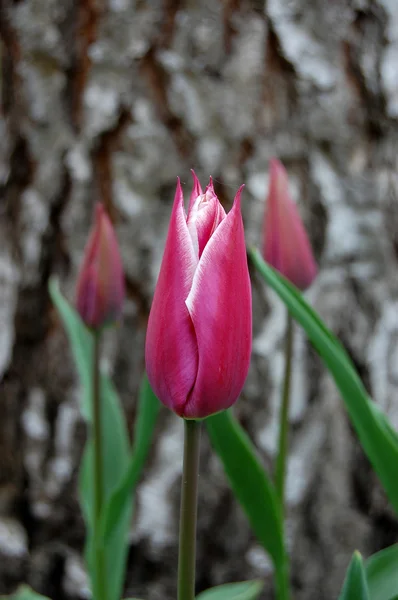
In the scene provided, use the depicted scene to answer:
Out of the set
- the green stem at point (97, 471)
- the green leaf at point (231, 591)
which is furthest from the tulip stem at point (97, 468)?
the green leaf at point (231, 591)

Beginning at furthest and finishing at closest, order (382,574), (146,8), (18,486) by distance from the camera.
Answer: (18,486) → (146,8) → (382,574)

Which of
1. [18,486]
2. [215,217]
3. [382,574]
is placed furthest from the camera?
[18,486]

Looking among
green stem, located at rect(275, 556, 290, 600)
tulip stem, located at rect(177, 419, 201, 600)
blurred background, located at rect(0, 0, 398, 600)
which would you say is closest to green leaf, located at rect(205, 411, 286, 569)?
green stem, located at rect(275, 556, 290, 600)

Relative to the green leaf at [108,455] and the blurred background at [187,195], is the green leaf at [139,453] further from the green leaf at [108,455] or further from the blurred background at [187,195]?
the blurred background at [187,195]

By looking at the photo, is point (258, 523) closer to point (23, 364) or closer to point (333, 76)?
point (23, 364)

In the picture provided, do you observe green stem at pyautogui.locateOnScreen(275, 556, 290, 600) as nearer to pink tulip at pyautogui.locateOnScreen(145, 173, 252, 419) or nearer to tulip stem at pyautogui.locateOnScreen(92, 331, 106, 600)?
tulip stem at pyautogui.locateOnScreen(92, 331, 106, 600)

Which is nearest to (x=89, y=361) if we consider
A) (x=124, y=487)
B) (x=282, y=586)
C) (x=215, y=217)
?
(x=124, y=487)

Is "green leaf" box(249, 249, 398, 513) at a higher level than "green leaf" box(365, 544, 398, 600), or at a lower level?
higher
